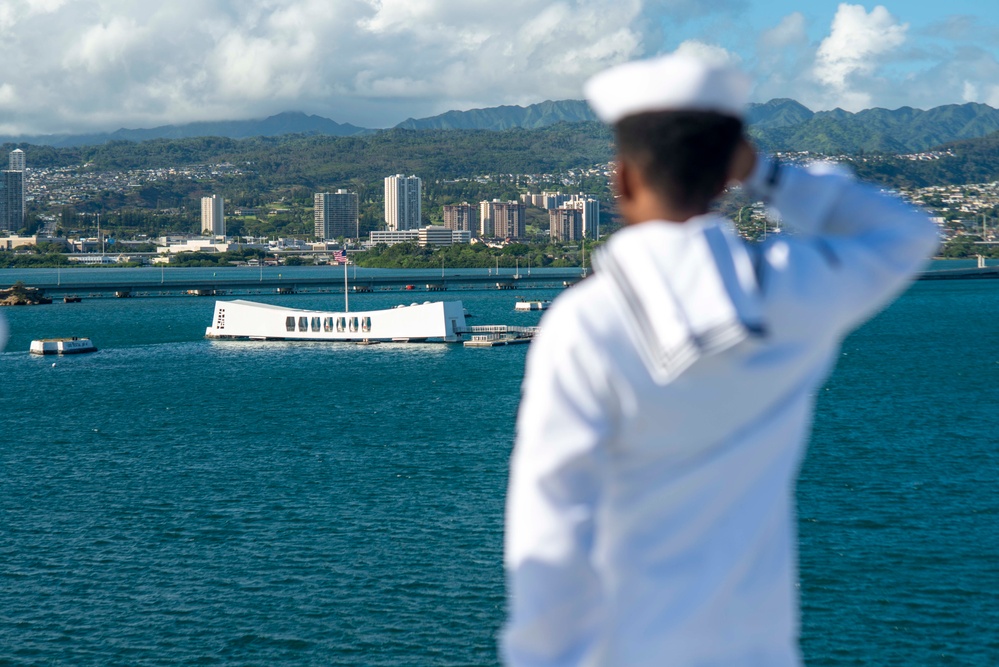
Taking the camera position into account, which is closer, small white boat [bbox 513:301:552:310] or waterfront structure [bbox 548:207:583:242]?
small white boat [bbox 513:301:552:310]

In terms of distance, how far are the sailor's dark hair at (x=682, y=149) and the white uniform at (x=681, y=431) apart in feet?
0.22

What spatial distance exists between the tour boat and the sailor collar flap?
4683cm

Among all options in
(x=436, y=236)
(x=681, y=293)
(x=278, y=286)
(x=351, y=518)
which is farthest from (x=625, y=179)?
(x=436, y=236)

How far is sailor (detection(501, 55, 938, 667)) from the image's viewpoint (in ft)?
4.28

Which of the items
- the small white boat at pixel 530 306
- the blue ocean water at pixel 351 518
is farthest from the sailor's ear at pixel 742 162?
the small white boat at pixel 530 306

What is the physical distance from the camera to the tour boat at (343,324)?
48.9 meters

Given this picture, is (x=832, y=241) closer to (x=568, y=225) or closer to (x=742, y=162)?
(x=742, y=162)

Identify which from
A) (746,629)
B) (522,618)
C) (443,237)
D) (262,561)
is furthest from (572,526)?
(443,237)

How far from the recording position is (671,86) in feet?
4.53

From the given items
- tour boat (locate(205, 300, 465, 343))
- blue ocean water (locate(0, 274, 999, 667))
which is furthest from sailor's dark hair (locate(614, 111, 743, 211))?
tour boat (locate(205, 300, 465, 343))

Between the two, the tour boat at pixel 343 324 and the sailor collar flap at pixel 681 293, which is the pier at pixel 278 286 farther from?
the sailor collar flap at pixel 681 293

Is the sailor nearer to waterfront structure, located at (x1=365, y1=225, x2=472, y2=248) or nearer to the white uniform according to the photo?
the white uniform

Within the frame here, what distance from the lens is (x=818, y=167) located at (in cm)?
158

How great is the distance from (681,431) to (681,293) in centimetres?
18
